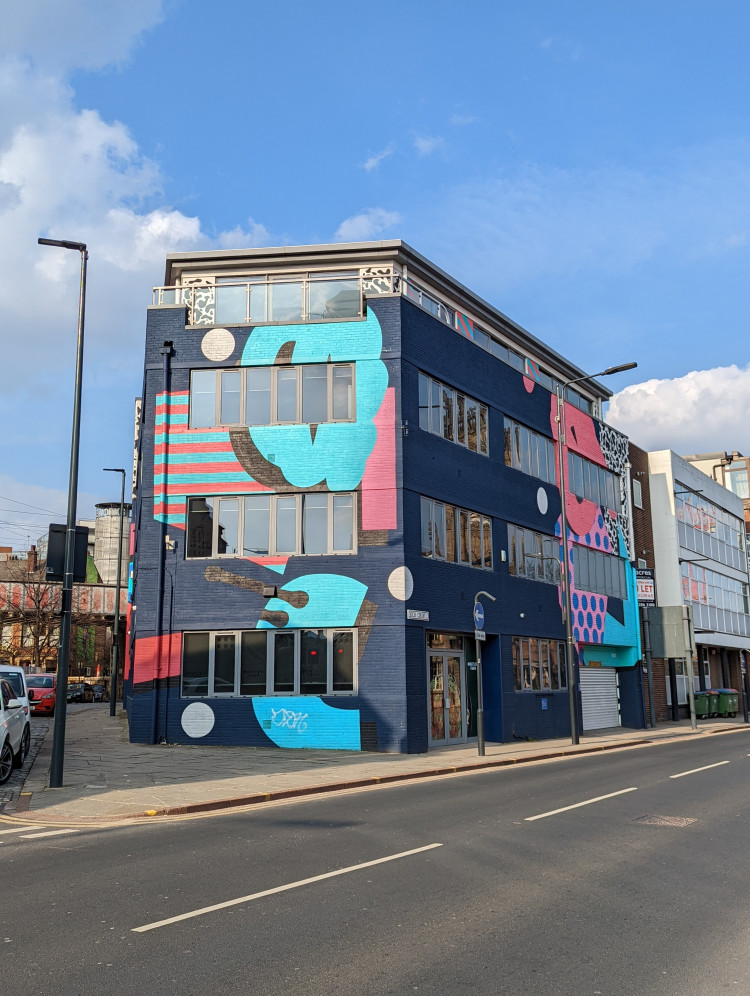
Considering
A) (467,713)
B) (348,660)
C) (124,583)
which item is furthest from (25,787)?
(124,583)

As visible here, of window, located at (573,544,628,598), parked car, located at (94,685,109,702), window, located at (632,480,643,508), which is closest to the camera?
window, located at (573,544,628,598)

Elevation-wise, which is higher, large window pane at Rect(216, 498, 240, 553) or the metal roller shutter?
large window pane at Rect(216, 498, 240, 553)

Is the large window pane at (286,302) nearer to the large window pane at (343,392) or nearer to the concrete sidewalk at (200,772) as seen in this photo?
the large window pane at (343,392)

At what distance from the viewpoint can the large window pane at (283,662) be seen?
22.6m

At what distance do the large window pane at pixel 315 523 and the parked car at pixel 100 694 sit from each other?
1685 inches

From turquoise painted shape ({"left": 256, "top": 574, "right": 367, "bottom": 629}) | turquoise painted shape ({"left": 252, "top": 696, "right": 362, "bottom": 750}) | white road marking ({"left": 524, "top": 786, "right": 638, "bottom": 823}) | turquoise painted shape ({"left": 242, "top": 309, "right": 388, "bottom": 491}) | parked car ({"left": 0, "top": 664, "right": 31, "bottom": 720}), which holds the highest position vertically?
turquoise painted shape ({"left": 242, "top": 309, "right": 388, "bottom": 491})

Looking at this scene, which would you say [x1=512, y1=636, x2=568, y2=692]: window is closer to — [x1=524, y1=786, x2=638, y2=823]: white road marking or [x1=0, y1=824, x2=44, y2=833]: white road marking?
[x1=524, y1=786, x2=638, y2=823]: white road marking

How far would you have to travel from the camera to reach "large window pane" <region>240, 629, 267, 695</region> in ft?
74.5

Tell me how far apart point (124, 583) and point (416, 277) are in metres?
57.4

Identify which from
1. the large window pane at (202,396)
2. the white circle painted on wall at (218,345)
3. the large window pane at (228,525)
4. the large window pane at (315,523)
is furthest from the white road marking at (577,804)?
the white circle painted on wall at (218,345)

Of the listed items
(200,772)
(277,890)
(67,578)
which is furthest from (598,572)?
(277,890)

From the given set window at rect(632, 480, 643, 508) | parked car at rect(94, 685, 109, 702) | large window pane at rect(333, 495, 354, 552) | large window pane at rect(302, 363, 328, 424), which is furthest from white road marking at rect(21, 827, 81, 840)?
parked car at rect(94, 685, 109, 702)

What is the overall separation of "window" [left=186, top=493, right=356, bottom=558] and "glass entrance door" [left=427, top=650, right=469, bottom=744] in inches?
167

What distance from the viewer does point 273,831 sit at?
432 inches
